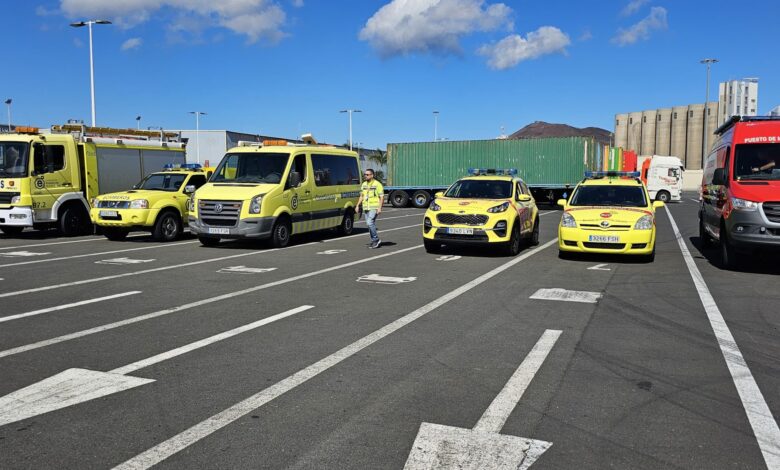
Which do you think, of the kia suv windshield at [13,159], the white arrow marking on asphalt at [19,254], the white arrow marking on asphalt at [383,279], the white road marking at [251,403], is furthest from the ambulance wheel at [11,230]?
the white road marking at [251,403]

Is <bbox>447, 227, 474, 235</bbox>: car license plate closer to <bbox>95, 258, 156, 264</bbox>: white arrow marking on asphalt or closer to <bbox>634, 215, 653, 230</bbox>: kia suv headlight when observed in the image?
<bbox>634, 215, 653, 230</bbox>: kia suv headlight

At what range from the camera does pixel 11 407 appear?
4199 mm

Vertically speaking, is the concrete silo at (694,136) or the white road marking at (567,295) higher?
the concrete silo at (694,136)

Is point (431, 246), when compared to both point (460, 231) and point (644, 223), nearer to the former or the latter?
point (460, 231)

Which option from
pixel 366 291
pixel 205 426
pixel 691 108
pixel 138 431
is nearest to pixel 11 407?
pixel 138 431

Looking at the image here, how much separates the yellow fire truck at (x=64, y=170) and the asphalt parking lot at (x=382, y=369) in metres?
6.63

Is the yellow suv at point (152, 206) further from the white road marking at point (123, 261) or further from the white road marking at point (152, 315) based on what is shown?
the white road marking at point (152, 315)

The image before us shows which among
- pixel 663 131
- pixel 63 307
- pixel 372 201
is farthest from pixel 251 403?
pixel 663 131

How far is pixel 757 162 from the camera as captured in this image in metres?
10.9

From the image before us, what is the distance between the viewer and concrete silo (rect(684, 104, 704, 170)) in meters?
116

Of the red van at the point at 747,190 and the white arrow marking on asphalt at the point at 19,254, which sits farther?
the white arrow marking on asphalt at the point at 19,254

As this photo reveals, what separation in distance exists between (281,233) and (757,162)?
9.27m

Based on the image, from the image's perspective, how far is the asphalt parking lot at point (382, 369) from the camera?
3.65m

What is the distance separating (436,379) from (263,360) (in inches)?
57.7
